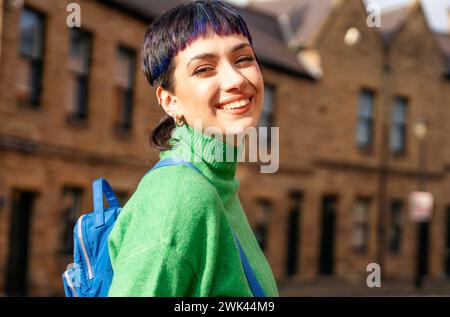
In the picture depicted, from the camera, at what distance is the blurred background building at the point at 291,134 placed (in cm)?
1560

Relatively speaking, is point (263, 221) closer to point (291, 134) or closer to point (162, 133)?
point (291, 134)

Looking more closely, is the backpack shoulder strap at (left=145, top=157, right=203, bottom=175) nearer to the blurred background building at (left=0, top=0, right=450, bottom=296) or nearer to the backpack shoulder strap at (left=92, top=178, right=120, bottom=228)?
the backpack shoulder strap at (left=92, top=178, right=120, bottom=228)

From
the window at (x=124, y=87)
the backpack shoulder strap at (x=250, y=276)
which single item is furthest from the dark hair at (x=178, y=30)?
the window at (x=124, y=87)

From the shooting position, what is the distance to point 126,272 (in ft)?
5.49

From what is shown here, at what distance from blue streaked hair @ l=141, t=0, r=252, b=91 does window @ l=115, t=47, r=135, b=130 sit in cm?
1659

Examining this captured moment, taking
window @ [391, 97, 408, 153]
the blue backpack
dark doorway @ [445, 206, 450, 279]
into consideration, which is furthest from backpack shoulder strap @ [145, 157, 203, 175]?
dark doorway @ [445, 206, 450, 279]

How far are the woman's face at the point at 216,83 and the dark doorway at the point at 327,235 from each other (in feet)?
78.1

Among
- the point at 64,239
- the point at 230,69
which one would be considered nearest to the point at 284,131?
the point at 64,239

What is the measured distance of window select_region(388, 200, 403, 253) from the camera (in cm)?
2825

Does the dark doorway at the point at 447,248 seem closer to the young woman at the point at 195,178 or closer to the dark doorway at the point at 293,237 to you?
the dark doorway at the point at 293,237

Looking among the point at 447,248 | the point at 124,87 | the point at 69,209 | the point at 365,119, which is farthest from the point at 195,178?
the point at 447,248

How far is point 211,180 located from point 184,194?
0.26 metres

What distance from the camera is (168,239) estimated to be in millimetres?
1657

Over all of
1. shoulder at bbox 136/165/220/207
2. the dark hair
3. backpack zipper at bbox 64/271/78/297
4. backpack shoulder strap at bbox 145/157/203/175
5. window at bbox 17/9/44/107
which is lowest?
backpack zipper at bbox 64/271/78/297
